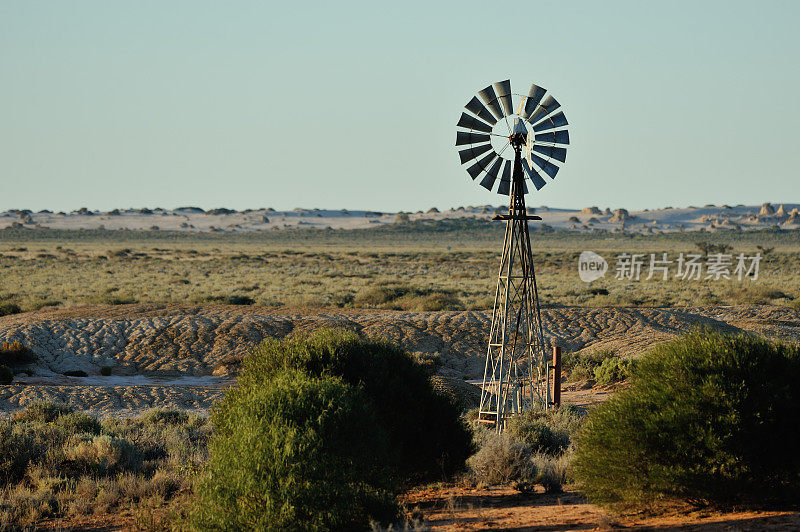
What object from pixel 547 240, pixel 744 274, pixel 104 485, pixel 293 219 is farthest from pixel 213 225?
pixel 104 485

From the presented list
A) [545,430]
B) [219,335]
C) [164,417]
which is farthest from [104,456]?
[219,335]

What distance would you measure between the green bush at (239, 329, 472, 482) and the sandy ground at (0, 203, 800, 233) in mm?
154932

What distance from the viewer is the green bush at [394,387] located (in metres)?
9.73

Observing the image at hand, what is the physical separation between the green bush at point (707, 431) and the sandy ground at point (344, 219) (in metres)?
156

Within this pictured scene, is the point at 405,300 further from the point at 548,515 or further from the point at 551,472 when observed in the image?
the point at 548,515

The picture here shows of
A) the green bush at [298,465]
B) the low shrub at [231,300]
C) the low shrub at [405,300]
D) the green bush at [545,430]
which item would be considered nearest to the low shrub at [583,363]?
the green bush at [545,430]

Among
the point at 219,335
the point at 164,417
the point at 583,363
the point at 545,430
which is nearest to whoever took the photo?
the point at 545,430

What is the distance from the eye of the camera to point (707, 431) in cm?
814

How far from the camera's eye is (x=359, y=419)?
827cm

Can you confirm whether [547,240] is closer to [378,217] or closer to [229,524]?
[378,217]

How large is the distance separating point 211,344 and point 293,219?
163706mm

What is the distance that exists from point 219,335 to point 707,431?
2145 centimetres

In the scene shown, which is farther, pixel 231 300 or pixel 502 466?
pixel 231 300

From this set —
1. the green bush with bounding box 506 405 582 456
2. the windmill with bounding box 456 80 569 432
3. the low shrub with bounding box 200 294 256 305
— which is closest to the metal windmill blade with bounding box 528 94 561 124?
the windmill with bounding box 456 80 569 432
